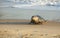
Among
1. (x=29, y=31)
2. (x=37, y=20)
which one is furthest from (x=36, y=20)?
(x=29, y=31)

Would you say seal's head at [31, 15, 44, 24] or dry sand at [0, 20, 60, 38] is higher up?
seal's head at [31, 15, 44, 24]

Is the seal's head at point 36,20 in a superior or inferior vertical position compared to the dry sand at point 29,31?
superior

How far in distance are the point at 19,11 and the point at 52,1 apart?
25cm

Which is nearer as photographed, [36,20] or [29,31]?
[29,31]

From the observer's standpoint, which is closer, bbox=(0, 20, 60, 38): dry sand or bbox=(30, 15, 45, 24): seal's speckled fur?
bbox=(0, 20, 60, 38): dry sand

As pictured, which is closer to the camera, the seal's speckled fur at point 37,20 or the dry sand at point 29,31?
the dry sand at point 29,31

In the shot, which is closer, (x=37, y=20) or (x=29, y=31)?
(x=29, y=31)

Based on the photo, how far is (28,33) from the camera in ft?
3.16

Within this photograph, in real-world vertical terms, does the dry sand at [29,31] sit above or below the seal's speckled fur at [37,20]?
below

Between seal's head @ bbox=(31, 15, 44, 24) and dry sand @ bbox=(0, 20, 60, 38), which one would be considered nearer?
dry sand @ bbox=(0, 20, 60, 38)

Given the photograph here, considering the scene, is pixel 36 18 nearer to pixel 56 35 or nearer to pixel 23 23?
pixel 23 23

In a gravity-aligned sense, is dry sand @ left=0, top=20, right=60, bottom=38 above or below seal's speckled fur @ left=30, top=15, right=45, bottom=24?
below

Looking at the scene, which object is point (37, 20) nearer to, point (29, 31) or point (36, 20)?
point (36, 20)

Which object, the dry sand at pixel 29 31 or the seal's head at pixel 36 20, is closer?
the dry sand at pixel 29 31
